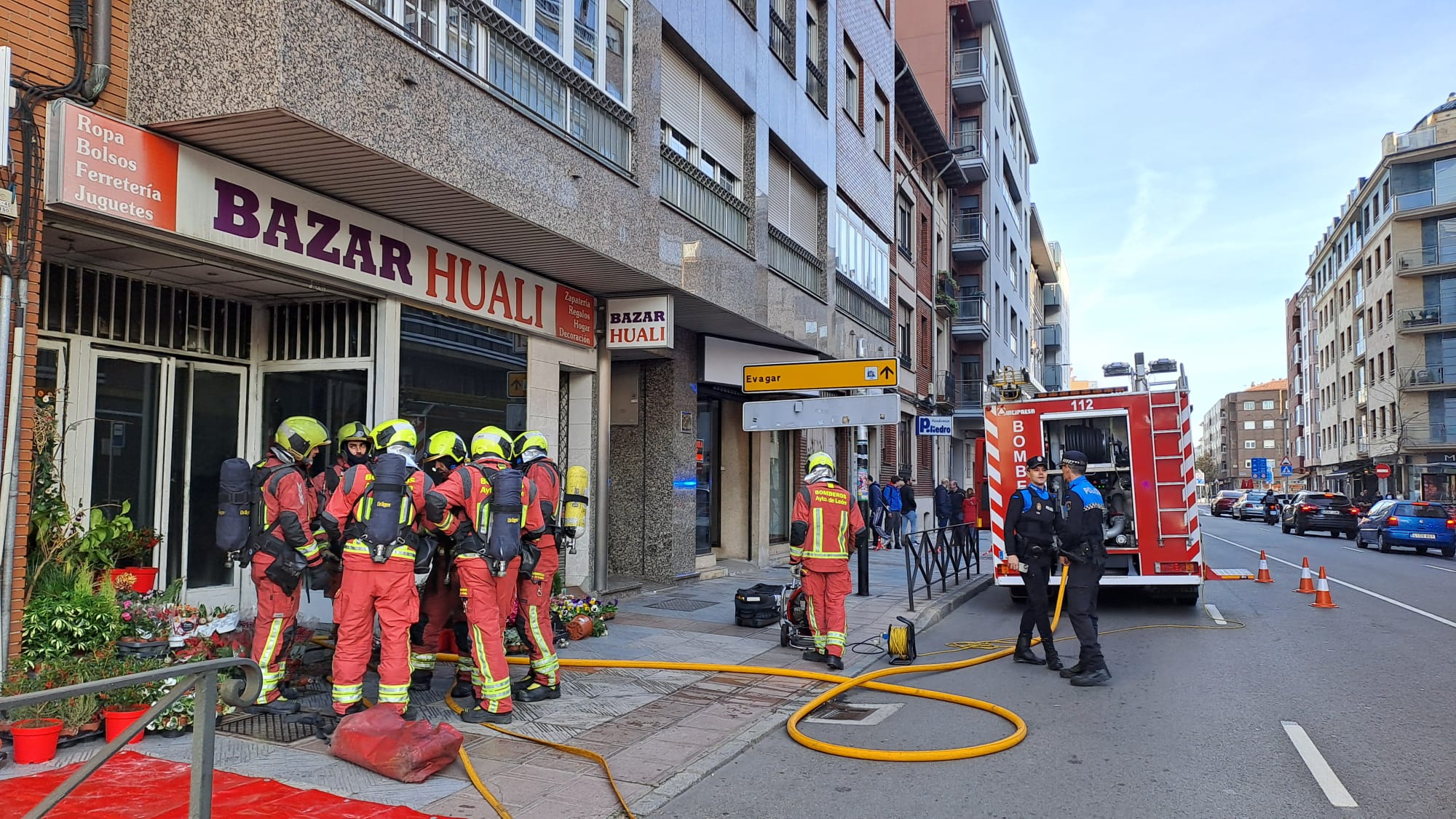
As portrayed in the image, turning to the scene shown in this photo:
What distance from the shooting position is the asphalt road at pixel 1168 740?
190 inches

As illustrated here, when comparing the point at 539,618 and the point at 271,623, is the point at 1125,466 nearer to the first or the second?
the point at 539,618

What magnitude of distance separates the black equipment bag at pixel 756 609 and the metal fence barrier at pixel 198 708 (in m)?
6.77

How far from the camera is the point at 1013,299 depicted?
4709 cm

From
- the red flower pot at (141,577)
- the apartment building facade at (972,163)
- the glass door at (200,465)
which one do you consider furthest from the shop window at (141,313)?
the apartment building facade at (972,163)

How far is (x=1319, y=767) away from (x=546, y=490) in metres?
4.96

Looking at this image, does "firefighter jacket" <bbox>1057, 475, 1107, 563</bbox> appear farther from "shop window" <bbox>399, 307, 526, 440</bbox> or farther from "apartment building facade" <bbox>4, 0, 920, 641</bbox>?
"shop window" <bbox>399, 307, 526, 440</bbox>

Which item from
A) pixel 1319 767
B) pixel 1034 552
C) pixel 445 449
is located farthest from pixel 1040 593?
pixel 445 449

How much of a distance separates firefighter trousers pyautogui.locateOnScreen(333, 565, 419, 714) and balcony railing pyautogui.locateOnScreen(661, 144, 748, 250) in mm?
6573

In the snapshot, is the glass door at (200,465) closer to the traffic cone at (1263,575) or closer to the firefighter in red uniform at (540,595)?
the firefighter in red uniform at (540,595)

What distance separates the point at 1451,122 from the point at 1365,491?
21.4 m

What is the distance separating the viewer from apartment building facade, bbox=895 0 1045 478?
3491 centimetres

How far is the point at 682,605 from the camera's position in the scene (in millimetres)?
11617

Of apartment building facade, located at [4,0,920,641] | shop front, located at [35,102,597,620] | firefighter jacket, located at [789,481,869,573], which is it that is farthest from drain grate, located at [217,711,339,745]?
firefighter jacket, located at [789,481,869,573]

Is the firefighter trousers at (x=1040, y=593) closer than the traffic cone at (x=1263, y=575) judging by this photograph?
Yes
